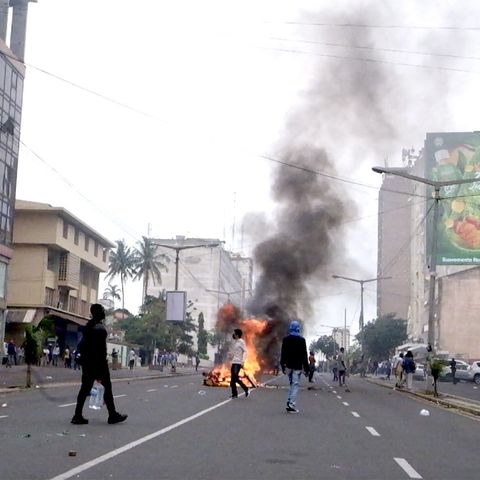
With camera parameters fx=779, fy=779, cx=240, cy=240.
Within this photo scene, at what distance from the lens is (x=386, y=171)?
29.0m

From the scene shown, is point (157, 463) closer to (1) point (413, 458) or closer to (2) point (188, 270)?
(1) point (413, 458)

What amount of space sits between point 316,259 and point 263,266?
11.3 ft

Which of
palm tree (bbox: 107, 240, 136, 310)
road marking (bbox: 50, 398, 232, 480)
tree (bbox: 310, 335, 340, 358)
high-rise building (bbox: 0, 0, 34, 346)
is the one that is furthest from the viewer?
tree (bbox: 310, 335, 340, 358)

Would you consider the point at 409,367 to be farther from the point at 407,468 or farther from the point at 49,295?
the point at 49,295

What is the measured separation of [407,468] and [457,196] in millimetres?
64300

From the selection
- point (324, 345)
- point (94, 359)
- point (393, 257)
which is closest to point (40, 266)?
point (94, 359)

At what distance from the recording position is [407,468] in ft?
28.6

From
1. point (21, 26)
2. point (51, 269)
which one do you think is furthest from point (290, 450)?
point (51, 269)

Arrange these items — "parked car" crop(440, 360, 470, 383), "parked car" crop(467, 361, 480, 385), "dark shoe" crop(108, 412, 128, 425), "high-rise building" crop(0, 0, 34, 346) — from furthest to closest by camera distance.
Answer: "parked car" crop(440, 360, 470, 383)
"parked car" crop(467, 361, 480, 385)
"high-rise building" crop(0, 0, 34, 346)
"dark shoe" crop(108, 412, 128, 425)

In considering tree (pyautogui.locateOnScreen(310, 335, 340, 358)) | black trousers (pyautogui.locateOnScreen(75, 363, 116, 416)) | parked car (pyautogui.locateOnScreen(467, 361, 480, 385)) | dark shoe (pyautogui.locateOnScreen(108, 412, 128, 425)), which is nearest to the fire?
parked car (pyautogui.locateOnScreen(467, 361, 480, 385))

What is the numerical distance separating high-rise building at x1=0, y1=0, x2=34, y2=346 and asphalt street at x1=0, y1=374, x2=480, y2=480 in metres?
30.7

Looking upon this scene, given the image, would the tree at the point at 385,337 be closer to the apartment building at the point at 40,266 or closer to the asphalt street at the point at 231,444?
the apartment building at the point at 40,266

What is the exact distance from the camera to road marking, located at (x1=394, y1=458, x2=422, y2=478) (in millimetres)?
8234

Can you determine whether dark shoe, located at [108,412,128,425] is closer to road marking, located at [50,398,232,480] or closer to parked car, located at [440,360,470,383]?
road marking, located at [50,398,232,480]
